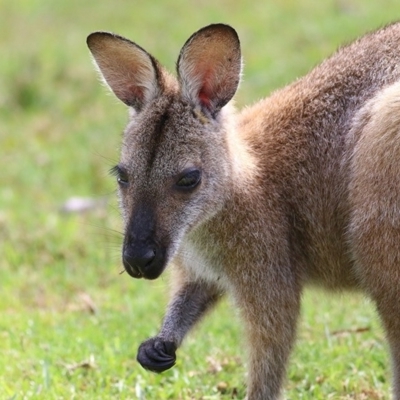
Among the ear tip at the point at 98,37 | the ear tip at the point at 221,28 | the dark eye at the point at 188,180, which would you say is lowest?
the dark eye at the point at 188,180

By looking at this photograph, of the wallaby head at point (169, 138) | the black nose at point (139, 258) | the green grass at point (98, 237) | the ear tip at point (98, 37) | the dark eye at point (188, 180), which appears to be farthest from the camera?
the green grass at point (98, 237)

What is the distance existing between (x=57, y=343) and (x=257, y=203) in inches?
67.5

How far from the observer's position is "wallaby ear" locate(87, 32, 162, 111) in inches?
165

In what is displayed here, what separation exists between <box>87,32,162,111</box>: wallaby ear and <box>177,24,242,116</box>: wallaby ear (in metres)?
0.13

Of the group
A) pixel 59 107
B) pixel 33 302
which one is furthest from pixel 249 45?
pixel 33 302

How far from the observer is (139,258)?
376cm

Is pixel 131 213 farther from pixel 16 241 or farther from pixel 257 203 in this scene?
pixel 16 241

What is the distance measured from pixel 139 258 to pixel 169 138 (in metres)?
0.56

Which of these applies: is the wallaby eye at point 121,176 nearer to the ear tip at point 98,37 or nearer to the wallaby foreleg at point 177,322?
the ear tip at point 98,37

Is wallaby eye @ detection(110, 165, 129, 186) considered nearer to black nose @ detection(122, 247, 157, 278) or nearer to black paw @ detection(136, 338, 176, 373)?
black nose @ detection(122, 247, 157, 278)

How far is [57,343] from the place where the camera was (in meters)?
5.41

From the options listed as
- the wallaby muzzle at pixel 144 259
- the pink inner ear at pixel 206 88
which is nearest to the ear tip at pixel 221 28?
the pink inner ear at pixel 206 88

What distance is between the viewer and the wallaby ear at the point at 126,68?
13.7ft

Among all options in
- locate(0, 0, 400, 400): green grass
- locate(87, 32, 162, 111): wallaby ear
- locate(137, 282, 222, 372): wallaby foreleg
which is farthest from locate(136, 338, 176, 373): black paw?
locate(87, 32, 162, 111): wallaby ear
